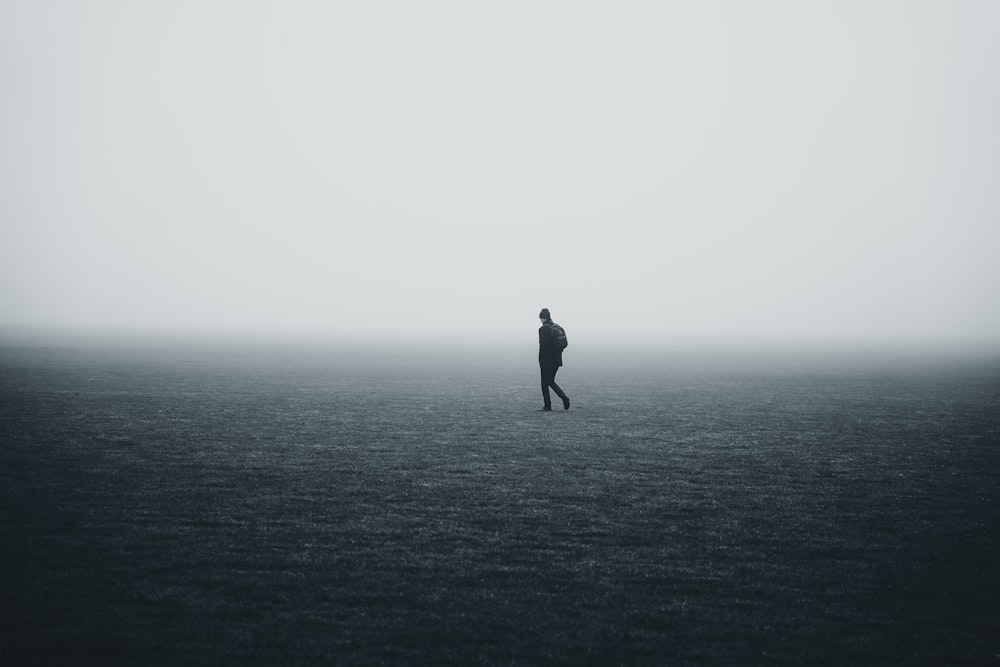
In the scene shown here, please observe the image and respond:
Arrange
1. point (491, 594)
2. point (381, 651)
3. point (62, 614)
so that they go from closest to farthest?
point (381, 651)
point (62, 614)
point (491, 594)

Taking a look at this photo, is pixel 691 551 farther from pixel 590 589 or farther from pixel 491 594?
pixel 491 594

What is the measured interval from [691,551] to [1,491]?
9.31m

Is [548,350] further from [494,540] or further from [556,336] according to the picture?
[494,540]

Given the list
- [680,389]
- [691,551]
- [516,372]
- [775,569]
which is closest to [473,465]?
[691,551]

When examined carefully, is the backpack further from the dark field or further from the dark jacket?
the dark field

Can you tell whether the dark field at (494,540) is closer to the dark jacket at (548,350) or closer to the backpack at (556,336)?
the dark jacket at (548,350)

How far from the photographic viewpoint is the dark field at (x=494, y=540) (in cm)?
603

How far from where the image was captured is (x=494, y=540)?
8.63m

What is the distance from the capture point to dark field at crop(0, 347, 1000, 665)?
237 inches

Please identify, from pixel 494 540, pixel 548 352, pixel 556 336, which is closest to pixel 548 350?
pixel 548 352

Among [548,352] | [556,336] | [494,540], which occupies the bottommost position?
[494,540]

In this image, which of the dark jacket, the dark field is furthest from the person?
the dark field

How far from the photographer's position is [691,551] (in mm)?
8320

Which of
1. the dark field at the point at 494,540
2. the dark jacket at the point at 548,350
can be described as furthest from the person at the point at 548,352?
the dark field at the point at 494,540
